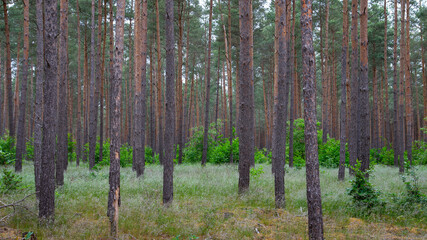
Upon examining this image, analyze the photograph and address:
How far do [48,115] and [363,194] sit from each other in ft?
26.1

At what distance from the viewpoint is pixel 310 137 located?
4844 millimetres

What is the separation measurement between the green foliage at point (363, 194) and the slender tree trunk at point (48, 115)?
742 cm

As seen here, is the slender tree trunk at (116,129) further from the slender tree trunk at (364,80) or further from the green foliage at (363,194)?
the slender tree trunk at (364,80)

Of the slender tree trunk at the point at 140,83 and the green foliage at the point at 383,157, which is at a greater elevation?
the slender tree trunk at the point at 140,83

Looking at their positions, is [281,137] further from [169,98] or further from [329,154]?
[329,154]

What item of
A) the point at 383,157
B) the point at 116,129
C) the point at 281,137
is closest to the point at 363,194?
the point at 281,137

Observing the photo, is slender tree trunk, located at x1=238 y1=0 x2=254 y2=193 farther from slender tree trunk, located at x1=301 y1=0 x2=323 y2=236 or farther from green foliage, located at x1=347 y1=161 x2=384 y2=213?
slender tree trunk, located at x1=301 y1=0 x2=323 y2=236

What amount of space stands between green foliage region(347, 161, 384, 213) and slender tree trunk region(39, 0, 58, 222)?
742 centimetres

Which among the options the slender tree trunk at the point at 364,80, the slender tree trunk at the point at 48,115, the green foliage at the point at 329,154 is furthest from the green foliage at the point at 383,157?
the slender tree trunk at the point at 48,115

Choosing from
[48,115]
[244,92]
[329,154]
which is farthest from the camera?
[329,154]

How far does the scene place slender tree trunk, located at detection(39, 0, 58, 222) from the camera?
5.90 meters

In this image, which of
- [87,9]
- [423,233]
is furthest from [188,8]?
[423,233]

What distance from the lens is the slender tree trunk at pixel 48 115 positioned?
5898mm

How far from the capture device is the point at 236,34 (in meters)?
21.8
